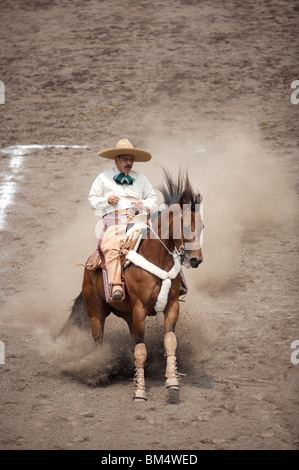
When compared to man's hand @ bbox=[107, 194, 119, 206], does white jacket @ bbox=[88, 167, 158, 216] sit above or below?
above

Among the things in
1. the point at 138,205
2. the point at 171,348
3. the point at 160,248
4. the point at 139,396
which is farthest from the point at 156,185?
the point at 139,396

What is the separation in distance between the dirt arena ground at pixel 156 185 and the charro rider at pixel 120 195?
53.0 inches

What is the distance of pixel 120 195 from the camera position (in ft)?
25.3

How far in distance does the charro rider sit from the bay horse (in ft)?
1.83

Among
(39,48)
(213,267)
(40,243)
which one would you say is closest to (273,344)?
(213,267)

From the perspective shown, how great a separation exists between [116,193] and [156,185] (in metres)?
4.11

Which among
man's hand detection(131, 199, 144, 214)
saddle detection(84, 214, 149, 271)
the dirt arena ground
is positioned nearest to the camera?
the dirt arena ground

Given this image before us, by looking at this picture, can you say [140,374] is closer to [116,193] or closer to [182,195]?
[182,195]

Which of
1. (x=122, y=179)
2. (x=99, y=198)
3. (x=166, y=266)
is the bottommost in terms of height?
(x=166, y=266)

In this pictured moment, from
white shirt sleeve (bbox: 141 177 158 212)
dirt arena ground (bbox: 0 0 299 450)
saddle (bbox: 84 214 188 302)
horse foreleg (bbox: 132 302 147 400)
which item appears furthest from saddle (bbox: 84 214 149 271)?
dirt arena ground (bbox: 0 0 299 450)

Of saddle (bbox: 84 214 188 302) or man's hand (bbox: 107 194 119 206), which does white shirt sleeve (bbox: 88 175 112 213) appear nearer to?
man's hand (bbox: 107 194 119 206)

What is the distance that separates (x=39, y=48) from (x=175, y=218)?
1293 cm

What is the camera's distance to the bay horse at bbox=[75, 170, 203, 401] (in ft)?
22.3

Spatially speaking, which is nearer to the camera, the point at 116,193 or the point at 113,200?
the point at 113,200
